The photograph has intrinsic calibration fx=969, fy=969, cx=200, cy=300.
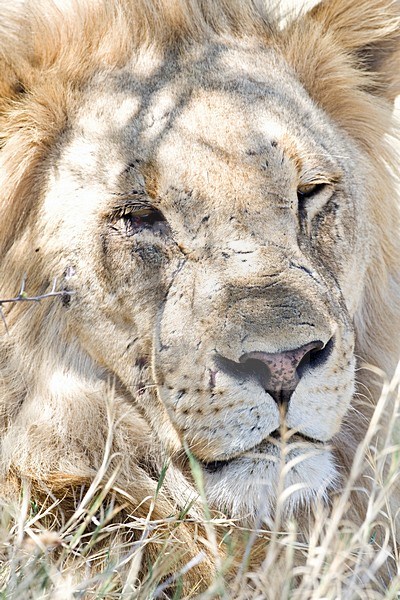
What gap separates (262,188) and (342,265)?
0.41m

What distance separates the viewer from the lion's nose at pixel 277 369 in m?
2.49

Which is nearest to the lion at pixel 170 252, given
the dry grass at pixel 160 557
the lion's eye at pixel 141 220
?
the lion's eye at pixel 141 220

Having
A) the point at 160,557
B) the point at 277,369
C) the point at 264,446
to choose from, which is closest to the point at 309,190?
the point at 277,369

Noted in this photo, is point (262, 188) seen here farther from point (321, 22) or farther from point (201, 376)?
point (321, 22)

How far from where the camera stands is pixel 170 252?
2904 mm

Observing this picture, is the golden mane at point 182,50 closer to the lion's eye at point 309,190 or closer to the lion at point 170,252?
the lion at point 170,252

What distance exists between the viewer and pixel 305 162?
301 centimetres

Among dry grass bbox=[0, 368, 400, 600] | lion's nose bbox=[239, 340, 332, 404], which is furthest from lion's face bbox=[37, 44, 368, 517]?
dry grass bbox=[0, 368, 400, 600]

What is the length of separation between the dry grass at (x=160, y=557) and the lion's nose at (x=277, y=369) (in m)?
0.23

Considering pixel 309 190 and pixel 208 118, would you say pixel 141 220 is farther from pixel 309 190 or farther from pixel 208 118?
pixel 309 190

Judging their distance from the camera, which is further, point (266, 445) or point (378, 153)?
point (378, 153)

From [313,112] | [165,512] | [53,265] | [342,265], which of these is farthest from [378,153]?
[165,512]

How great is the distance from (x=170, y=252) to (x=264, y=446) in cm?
68

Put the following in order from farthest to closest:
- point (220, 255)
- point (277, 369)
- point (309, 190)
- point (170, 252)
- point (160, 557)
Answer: point (309, 190) < point (170, 252) < point (220, 255) < point (160, 557) < point (277, 369)
